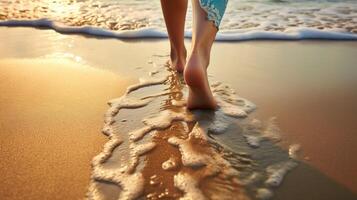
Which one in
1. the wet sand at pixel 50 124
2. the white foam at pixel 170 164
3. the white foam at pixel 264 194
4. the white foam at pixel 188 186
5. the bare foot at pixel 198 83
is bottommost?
the wet sand at pixel 50 124

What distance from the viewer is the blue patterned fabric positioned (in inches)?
69.5

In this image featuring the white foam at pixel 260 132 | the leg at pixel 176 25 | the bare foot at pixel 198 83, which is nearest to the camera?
the white foam at pixel 260 132

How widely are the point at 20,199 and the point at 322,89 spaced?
4.74ft

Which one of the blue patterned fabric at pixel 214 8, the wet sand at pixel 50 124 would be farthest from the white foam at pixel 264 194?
the blue patterned fabric at pixel 214 8

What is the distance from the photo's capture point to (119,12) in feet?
12.0

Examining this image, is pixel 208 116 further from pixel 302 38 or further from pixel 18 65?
pixel 302 38

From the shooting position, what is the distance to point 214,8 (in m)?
1.79

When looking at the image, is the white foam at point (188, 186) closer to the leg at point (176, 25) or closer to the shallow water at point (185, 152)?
the shallow water at point (185, 152)

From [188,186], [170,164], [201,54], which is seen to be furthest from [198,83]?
[188,186]

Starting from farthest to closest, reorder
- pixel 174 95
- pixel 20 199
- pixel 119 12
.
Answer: pixel 119 12 < pixel 174 95 < pixel 20 199

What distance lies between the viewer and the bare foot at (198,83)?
1682 millimetres

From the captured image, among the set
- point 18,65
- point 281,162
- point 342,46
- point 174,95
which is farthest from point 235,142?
point 342,46

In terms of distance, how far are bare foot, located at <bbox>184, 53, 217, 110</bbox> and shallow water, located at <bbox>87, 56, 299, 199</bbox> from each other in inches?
1.4

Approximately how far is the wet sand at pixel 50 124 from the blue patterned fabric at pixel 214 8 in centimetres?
57
